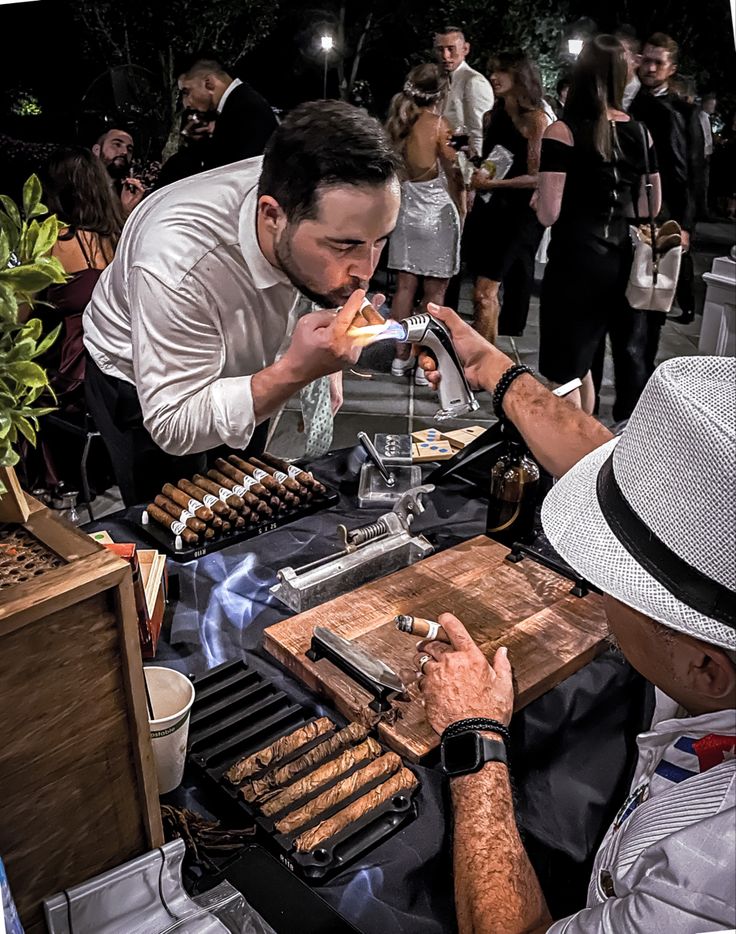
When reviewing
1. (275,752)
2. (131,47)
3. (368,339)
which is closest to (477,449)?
(368,339)

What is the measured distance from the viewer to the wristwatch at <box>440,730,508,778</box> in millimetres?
1327

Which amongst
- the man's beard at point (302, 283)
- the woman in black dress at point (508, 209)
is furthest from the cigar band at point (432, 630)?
the woman in black dress at point (508, 209)

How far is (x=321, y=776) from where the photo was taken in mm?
1329

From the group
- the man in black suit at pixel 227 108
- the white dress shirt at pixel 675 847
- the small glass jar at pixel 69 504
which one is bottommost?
the small glass jar at pixel 69 504

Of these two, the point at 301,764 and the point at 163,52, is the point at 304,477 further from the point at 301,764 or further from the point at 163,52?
the point at 163,52

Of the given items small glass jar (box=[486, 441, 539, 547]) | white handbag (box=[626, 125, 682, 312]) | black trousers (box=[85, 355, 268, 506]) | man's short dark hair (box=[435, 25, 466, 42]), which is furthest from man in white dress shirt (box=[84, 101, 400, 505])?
white handbag (box=[626, 125, 682, 312])

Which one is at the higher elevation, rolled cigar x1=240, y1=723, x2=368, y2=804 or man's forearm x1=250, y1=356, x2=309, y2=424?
man's forearm x1=250, y1=356, x2=309, y2=424

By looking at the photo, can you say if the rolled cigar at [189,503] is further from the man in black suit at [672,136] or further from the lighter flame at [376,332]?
the man in black suit at [672,136]

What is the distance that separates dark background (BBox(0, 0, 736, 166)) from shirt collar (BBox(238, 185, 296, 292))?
392 mm

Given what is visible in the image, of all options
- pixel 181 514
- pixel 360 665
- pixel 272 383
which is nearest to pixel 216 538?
pixel 181 514

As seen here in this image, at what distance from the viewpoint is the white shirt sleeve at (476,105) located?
343cm

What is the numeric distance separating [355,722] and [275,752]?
175 mm

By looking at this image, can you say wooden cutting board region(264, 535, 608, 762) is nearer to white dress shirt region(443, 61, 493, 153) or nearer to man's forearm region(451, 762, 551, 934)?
man's forearm region(451, 762, 551, 934)

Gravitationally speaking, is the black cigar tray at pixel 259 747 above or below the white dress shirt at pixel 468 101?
below
